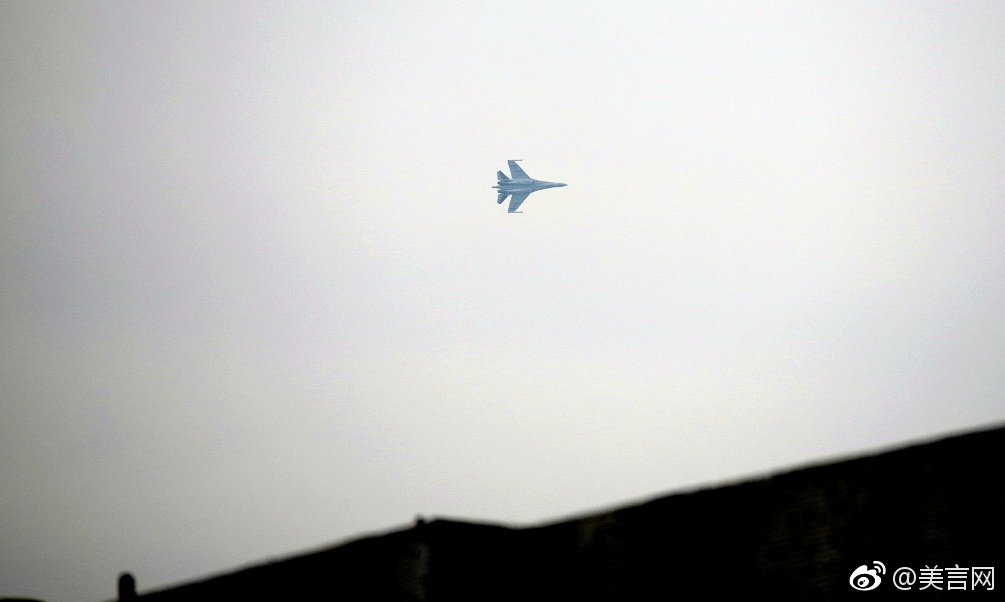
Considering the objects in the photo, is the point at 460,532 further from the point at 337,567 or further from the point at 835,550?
the point at 835,550

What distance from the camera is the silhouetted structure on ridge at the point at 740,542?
Answer: 25.3 feet

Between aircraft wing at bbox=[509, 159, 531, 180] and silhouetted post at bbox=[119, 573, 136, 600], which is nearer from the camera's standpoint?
silhouetted post at bbox=[119, 573, 136, 600]

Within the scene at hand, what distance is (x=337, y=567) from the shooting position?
36.4ft

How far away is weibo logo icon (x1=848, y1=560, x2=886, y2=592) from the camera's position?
7.87 metres

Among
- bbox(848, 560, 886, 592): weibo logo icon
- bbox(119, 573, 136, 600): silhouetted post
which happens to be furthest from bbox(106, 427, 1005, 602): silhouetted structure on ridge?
bbox(119, 573, 136, 600): silhouetted post

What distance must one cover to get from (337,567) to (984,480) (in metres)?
7.08

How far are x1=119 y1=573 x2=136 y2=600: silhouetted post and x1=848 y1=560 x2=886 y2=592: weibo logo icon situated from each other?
30.0 ft

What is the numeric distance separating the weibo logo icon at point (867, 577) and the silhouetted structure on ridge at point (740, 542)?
0.13ft

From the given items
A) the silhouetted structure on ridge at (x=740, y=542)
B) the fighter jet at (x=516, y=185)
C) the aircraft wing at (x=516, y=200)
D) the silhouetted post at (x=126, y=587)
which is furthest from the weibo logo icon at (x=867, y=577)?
the fighter jet at (x=516, y=185)

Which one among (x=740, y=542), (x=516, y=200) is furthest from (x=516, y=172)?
(x=740, y=542)

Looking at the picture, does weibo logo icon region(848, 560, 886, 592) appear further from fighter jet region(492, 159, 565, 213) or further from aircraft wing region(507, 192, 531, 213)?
fighter jet region(492, 159, 565, 213)

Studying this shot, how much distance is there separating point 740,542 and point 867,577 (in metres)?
1.13

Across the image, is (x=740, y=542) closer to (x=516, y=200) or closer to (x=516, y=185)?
(x=516, y=200)

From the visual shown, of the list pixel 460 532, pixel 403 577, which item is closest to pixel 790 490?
pixel 460 532
